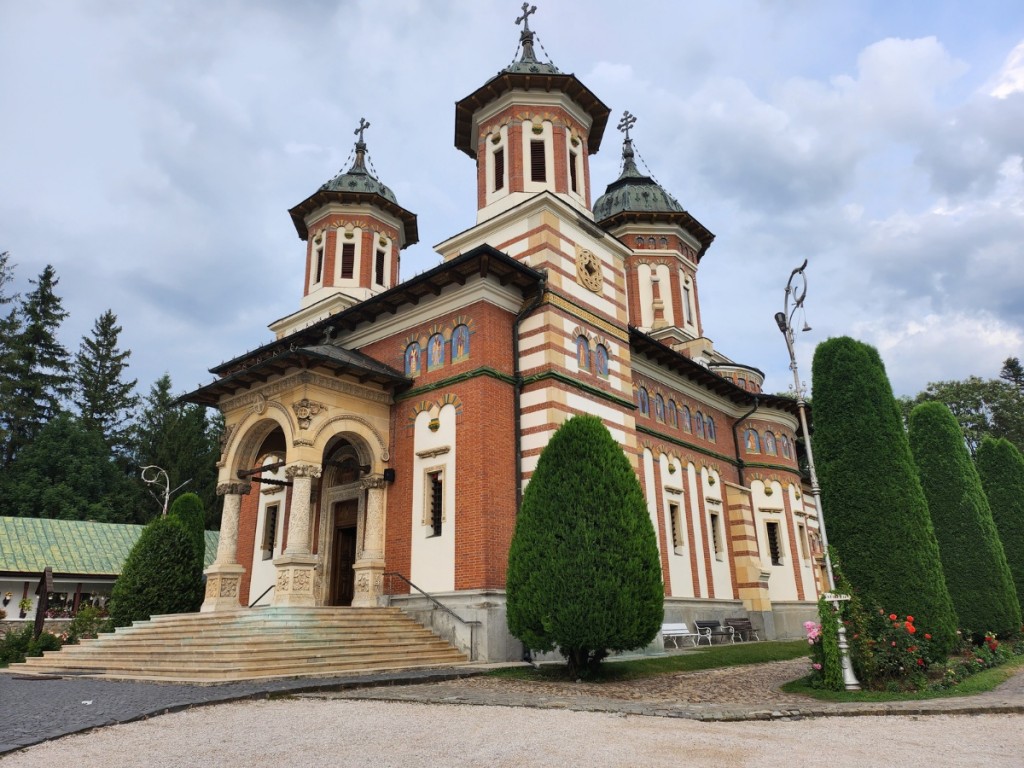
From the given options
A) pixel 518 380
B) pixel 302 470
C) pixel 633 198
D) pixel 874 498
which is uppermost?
pixel 633 198

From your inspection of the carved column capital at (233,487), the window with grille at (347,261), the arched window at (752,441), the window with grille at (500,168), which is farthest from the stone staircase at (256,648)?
the arched window at (752,441)

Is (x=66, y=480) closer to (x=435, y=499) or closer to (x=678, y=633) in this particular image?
(x=435, y=499)

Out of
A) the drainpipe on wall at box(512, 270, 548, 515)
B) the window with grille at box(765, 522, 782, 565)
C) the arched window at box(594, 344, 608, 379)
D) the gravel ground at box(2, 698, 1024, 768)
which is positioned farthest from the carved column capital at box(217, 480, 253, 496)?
the window with grille at box(765, 522, 782, 565)

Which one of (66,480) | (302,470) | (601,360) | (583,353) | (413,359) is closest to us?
(302,470)

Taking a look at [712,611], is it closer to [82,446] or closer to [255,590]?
[255,590]

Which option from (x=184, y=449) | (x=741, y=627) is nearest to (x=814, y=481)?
(x=741, y=627)

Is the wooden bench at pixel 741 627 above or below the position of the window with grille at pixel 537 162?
below

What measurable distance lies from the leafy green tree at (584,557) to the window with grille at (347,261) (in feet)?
49.1

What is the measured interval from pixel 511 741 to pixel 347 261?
21.7 m

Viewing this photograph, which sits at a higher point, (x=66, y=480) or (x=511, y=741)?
(x=66, y=480)

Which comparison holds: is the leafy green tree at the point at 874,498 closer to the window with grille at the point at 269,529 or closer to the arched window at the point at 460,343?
the arched window at the point at 460,343

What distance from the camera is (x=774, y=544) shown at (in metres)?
27.0

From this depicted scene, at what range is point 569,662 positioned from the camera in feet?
41.7

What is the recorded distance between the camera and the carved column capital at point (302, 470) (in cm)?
1595
